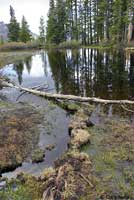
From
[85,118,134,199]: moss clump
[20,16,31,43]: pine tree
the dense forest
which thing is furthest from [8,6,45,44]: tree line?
[85,118,134,199]: moss clump

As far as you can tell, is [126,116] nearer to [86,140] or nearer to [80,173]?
[86,140]

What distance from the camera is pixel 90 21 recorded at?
199ft

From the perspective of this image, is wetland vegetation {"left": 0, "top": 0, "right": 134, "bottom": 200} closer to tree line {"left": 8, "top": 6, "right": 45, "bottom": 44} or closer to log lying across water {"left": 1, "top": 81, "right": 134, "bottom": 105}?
log lying across water {"left": 1, "top": 81, "right": 134, "bottom": 105}

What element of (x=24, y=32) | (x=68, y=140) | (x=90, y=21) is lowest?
(x=68, y=140)

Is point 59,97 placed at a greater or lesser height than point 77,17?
lesser

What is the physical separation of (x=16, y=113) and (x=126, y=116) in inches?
201

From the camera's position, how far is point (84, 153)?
8336 millimetres

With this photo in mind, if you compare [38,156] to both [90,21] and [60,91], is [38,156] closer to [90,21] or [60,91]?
[60,91]

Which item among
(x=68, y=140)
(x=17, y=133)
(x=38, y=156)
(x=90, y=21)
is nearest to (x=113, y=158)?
(x=68, y=140)

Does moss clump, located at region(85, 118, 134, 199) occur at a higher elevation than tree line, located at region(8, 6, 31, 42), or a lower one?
lower

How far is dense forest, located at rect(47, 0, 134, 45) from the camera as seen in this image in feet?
160

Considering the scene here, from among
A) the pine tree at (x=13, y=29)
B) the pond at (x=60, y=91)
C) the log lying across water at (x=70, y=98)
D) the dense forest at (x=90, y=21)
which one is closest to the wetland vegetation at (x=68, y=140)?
the pond at (x=60, y=91)

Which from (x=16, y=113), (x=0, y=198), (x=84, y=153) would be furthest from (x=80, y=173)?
(x=16, y=113)

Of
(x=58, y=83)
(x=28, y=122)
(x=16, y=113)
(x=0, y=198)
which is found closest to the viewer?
(x=0, y=198)
